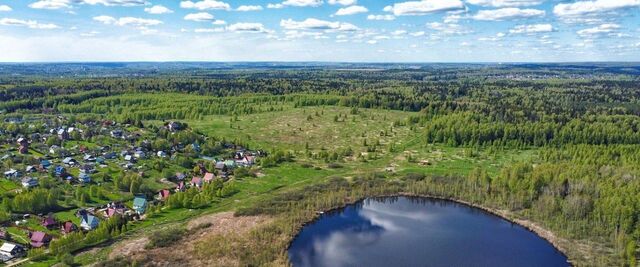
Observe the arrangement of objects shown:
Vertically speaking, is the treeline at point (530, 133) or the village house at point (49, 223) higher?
the treeline at point (530, 133)

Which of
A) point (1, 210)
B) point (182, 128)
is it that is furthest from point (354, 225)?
point (182, 128)

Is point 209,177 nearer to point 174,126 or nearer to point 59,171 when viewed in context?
point 59,171

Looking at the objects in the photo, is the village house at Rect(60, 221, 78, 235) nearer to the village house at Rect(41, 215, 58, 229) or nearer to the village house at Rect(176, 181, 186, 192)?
the village house at Rect(41, 215, 58, 229)

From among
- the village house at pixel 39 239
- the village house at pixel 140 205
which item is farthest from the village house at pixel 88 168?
the village house at pixel 39 239

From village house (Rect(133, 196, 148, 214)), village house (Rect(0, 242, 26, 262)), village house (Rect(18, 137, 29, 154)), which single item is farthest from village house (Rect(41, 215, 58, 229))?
village house (Rect(18, 137, 29, 154))

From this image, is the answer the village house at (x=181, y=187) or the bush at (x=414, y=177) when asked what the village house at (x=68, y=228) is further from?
the bush at (x=414, y=177)
